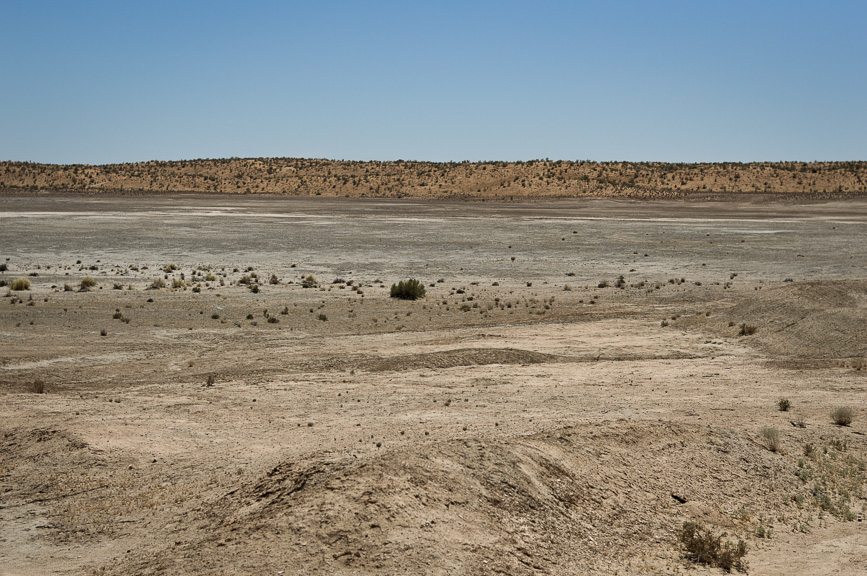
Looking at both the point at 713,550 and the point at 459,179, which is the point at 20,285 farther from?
the point at 459,179

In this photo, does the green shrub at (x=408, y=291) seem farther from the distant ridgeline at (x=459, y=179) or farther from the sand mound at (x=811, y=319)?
the distant ridgeline at (x=459, y=179)

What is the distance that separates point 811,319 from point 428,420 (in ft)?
48.6

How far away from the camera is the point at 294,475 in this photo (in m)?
10.0

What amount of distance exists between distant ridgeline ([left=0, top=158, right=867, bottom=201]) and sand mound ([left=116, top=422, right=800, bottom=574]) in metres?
91.8

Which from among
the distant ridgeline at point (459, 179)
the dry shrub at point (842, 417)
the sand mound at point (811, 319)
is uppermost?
the distant ridgeline at point (459, 179)

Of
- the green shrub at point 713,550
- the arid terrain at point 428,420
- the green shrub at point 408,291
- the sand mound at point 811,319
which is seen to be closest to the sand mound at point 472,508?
the arid terrain at point 428,420

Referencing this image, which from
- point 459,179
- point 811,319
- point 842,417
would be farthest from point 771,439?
point 459,179

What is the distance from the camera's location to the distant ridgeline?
108000 mm

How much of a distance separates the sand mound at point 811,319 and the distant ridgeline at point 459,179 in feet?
241

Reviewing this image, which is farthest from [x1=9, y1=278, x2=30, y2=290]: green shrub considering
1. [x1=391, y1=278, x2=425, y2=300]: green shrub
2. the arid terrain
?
[x1=391, y1=278, x2=425, y2=300]: green shrub

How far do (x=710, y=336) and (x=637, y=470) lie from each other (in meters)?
14.1

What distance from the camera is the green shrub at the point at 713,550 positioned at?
964 centimetres

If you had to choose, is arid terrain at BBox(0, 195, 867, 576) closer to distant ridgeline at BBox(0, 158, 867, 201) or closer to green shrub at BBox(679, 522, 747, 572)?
green shrub at BBox(679, 522, 747, 572)

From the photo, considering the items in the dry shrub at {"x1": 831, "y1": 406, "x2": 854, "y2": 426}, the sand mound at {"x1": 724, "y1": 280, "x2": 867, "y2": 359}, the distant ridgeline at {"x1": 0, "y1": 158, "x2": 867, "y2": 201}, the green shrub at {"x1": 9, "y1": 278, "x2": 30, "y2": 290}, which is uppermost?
the distant ridgeline at {"x1": 0, "y1": 158, "x2": 867, "y2": 201}
